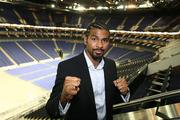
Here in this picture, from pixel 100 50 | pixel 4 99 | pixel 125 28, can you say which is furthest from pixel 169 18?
pixel 100 50

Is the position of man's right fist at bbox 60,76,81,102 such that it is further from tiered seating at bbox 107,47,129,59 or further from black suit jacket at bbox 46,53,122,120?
tiered seating at bbox 107,47,129,59

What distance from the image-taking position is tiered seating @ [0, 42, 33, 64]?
60.0ft

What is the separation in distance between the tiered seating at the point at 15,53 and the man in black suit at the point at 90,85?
629 inches

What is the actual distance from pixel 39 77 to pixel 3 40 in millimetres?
8377

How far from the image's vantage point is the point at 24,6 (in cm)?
2873

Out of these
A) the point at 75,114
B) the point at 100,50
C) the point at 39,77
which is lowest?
the point at 39,77

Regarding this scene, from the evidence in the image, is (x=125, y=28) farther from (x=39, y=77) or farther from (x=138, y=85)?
(x=138, y=85)

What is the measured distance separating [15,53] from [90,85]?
17.8 m

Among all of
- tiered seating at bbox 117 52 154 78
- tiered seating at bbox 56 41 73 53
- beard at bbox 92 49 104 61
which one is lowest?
tiered seating at bbox 56 41 73 53

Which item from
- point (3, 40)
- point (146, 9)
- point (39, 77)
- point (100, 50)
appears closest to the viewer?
point (100, 50)

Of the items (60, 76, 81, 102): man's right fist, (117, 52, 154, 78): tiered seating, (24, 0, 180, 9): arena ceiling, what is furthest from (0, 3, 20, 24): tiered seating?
(60, 76, 81, 102): man's right fist

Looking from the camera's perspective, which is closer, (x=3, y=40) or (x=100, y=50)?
(x=100, y=50)

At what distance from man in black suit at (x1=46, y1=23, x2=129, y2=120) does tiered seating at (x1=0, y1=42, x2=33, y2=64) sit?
15972 mm

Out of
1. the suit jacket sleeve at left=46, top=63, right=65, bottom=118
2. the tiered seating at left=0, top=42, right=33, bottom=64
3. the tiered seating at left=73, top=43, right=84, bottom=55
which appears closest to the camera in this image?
the suit jacket sleeve at left=46, top=63, right=65, bottom=118
